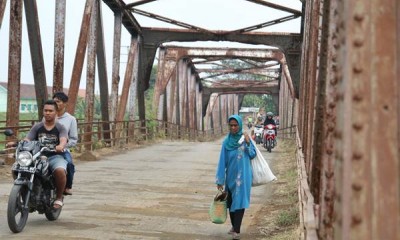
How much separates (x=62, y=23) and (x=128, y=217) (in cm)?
681

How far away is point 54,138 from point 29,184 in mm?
589

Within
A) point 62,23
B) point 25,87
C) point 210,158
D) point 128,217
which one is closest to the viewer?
point 128,217

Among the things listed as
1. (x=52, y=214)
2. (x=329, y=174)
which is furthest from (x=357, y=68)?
(x=52, y=214)

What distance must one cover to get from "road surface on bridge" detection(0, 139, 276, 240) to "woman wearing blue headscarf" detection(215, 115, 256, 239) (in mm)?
297

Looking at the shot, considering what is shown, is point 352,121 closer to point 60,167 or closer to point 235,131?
point 235,131

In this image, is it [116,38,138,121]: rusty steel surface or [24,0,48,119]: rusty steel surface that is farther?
[116,38,138,121]: rusty steel surface

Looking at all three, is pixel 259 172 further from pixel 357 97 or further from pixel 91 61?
pixel 91 61

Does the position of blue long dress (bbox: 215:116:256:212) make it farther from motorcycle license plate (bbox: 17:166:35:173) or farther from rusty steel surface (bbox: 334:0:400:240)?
rusty steel surface (bbox: 334:0:400:240)

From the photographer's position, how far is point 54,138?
19.3ft

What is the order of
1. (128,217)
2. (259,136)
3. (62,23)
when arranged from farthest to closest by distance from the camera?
(259,136) → (62,23) → (128,217)

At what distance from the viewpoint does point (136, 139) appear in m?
20.2

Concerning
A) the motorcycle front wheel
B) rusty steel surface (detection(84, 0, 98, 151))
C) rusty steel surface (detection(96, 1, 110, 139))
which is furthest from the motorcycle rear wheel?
rusty steel surface (detection(96, 1, 110, 139))

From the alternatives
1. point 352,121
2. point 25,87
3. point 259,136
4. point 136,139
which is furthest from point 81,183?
point 25,87

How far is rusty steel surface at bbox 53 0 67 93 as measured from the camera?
39.1ft
